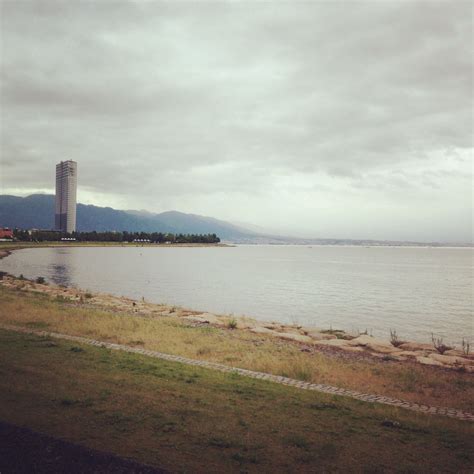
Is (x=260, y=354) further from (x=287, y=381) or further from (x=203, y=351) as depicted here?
(x=287, y=381)

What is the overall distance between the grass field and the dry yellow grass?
273cm

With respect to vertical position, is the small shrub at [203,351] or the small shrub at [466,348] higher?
the small shrub at [203,351]

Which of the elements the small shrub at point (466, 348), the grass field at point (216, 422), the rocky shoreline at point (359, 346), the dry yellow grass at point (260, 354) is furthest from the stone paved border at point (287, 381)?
the small shrub at point (466, 348)

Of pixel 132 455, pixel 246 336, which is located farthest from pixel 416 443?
pixel 246 336

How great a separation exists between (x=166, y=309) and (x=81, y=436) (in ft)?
97.2

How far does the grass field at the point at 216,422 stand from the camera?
27.6ft

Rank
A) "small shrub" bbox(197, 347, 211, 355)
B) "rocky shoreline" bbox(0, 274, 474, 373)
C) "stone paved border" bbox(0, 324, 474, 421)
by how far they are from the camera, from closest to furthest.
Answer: "stone paved border" bbox(0, 324, 474, 421) < "small shrub" bbox(197, 347, 211, 355) < "rocky shoreline" bbox(0, 274, 474, 373)

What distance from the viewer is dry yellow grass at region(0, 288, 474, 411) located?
1545 cm

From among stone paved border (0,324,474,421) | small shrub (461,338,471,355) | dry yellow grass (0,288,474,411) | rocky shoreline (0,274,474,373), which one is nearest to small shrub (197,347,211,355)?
dry yellow grass (0,288,474,411)

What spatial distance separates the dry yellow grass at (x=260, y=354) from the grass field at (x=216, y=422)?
107 inches

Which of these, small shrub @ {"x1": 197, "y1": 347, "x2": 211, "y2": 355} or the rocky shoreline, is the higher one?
small shrub @ {"x1": 197, "y1": 347, "x2": 211, "y2": 355}

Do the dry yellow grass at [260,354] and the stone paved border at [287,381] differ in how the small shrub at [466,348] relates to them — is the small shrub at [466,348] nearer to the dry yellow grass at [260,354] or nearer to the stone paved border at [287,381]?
the dry yellow grass at [260,354]

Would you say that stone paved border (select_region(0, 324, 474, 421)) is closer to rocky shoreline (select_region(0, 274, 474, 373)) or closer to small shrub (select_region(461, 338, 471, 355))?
rocky shoreline (select_region(0, 274, 474, 373))

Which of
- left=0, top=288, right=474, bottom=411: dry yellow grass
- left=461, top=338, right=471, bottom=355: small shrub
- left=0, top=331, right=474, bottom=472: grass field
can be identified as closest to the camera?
left=0, top=331, right=474, bottom=472: grass field
